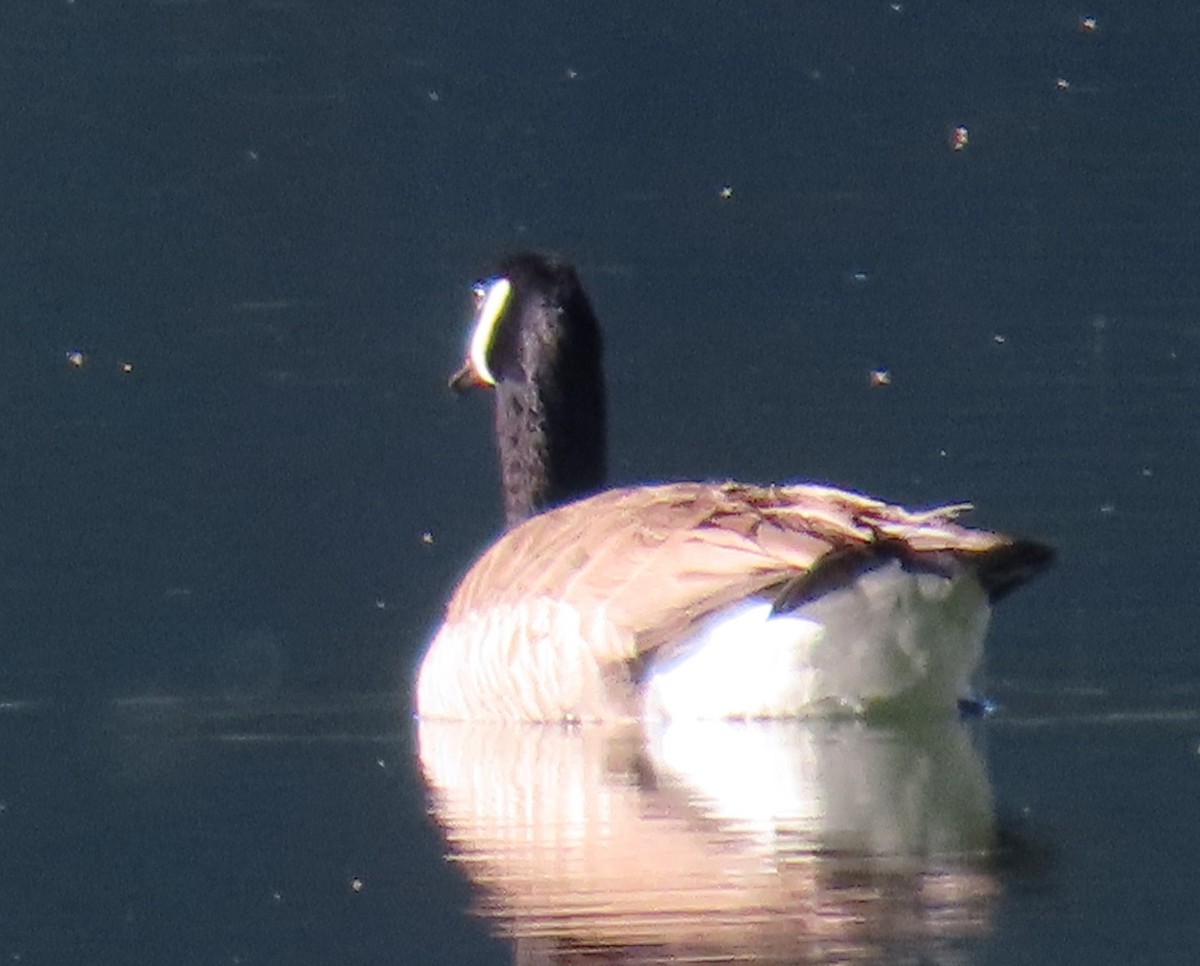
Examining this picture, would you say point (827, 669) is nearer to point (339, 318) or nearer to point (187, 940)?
point (187, 940)

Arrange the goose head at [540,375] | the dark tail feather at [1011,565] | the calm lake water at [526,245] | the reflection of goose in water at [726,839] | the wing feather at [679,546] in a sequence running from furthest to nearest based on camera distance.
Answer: the calm lake water at [526,245], the goose head at [540,375], the dark tail feather at [1011,565], the wing feather at [679,546], the reflection of goose in water at [726,839]

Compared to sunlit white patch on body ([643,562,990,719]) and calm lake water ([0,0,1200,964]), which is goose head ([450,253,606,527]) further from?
sunlit white patch on body ([643,562,990,719])

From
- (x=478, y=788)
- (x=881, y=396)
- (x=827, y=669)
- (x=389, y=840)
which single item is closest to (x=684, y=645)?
(x=827, y=669)

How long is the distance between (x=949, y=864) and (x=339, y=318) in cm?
832

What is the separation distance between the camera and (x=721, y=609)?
30.8 ft

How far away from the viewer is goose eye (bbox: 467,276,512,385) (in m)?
11.8

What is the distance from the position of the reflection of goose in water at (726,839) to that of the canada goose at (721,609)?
0.14 meters

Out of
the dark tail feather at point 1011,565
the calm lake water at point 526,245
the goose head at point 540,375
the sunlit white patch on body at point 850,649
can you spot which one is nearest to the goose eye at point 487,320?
the goose head at point 540,375

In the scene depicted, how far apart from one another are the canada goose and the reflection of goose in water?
141 mm

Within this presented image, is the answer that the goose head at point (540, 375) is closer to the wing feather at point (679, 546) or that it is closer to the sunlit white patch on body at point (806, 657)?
the wing feather at point (679, 546)

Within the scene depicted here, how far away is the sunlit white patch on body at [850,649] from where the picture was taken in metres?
9.25

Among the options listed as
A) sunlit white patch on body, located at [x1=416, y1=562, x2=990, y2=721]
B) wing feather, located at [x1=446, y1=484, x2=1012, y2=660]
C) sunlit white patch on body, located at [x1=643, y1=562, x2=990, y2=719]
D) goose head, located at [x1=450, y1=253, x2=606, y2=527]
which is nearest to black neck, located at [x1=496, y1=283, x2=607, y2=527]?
goose head, located at [x1=450, y1=253, x2=606, y2=527]

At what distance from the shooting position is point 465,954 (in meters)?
5.99

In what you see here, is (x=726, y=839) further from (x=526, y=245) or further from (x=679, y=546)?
(x=526, y=245)
